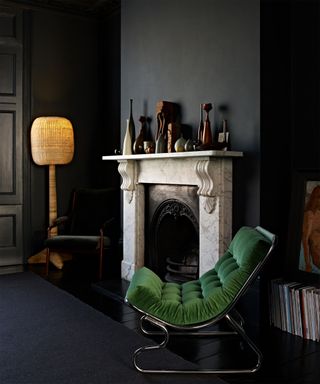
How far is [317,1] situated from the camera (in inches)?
123

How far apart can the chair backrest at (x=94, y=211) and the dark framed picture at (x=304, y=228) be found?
2296mm

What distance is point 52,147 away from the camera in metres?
5.01

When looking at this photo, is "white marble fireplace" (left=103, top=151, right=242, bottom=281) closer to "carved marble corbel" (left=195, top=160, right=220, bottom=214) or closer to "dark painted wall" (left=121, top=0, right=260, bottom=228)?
"carved marble corbel" (left=195, top=160, right=220, bottom=214)

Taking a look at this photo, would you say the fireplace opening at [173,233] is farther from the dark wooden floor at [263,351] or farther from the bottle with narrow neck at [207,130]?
the dark wooden floor at [263,351]

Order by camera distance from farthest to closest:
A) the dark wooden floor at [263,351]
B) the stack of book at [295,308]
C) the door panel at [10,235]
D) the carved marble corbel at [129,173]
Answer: the door panel at [10,235] → the carved marble corbel at [129,173] → the stack of book at [295,308] → the dark wooden floor at [263,351]

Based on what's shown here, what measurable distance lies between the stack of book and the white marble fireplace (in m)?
0.49

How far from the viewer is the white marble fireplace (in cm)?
323

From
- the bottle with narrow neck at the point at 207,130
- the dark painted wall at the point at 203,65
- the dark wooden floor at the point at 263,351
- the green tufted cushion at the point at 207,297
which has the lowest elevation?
the dark wooden floor at the point at 263,351

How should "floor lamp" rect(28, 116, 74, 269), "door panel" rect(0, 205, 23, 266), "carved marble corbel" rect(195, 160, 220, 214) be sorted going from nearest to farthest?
"carved marble corbel" rect(195, 160, 220, 214)
"floor lamp" rect(28, 116, 74, 269)
"door panel" rect(0, 205, 23, 266)

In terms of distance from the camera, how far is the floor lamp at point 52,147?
5000 millimetres

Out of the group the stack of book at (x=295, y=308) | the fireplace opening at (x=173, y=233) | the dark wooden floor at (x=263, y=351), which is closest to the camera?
the dark wooden floor at (x=263, y=351)

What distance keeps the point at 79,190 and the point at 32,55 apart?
1.65m

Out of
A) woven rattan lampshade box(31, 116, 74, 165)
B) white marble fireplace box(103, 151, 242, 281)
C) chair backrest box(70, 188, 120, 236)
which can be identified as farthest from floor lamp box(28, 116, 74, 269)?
white marble fireplace box(103, 151, 242, 281)

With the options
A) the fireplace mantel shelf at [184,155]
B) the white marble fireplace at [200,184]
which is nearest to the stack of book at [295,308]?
the white marble fireplace at [200,184]
